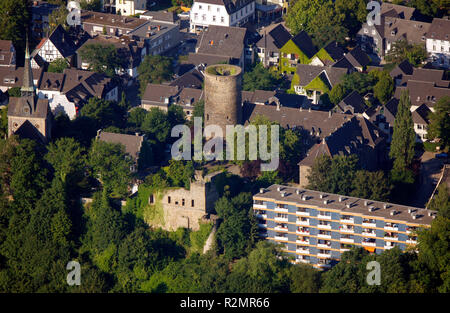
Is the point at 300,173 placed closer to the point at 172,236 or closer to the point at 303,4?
the point at 172,236

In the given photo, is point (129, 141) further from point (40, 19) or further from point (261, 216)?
point (40, 19)

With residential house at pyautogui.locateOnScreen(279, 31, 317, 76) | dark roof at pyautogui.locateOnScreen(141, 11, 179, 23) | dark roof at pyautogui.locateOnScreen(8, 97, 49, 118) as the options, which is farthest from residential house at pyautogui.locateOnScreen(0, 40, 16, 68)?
residential house at pyautogui.locateOnScreen(279, 31, 317, 76)

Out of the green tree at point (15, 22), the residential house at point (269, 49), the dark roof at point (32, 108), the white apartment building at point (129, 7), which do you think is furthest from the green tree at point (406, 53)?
the dark roof at point (32, 108)

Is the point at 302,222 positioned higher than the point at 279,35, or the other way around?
the point at 279,35

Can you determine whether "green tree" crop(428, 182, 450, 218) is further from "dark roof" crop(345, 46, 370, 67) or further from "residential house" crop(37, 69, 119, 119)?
"residential house" crop(37, 69, 119, 119)

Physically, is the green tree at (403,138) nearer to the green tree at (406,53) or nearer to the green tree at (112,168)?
the green tree at (406,53)

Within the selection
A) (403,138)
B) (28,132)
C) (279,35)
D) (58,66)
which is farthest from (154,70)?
(403,138)
